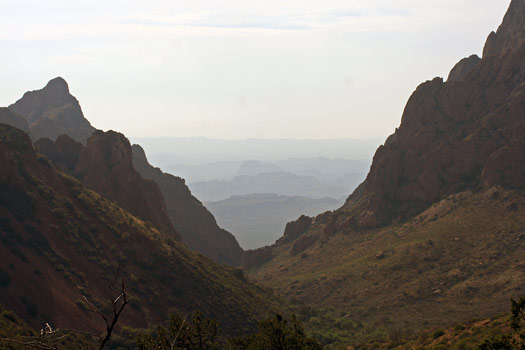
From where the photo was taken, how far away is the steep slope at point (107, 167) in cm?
8762

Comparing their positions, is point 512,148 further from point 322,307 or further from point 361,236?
point 322,307

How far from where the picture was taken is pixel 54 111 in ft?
543

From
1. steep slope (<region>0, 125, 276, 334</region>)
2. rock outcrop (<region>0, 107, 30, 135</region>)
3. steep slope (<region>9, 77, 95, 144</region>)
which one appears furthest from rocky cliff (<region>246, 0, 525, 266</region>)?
rock outcrop (<region>0, 107, 30, 135</region>)

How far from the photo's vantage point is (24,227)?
56594 mm

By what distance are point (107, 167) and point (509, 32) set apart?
117 m

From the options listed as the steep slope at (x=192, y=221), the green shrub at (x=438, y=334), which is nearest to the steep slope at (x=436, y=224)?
the steep slope at (x=192, y=221)

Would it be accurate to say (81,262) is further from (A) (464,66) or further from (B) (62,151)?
(A) (464,66)

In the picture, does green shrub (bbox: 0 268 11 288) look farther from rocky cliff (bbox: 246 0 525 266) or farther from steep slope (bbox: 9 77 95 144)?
steep slope (bbox: 9 77 95 144)

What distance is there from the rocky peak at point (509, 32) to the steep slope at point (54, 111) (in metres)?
136

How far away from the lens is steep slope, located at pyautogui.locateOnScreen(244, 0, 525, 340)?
70188mm

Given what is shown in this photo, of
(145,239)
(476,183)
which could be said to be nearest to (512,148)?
(476,183)

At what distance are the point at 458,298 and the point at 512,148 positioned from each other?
1569 inches

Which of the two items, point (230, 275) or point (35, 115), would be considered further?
point (35, 115)

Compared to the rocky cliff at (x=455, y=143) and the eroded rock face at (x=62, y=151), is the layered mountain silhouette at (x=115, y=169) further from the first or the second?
the rocky cliff at (x=455, y=143)
